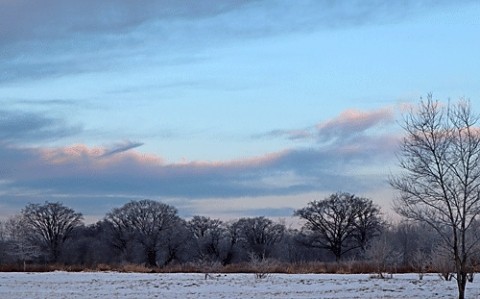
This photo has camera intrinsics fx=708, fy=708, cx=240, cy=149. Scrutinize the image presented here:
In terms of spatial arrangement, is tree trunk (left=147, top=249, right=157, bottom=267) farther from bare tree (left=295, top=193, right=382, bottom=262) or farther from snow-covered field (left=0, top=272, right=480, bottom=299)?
snow-covered field (left=0, top=272, right=480, bottom=299)

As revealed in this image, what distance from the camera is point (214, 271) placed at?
161 feet

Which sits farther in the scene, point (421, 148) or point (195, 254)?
point (195, 254)

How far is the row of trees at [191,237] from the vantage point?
327 feet

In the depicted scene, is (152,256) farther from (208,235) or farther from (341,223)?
(341,223)

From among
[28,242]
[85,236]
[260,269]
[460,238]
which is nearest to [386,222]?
[85,236]

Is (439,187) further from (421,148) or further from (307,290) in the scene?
(307,290)

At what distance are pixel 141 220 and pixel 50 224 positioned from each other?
1655 cm

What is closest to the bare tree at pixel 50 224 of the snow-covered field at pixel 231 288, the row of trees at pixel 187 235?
the row of trees at pixel 187 235

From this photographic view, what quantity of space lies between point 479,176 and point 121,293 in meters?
16.7

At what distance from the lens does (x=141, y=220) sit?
111 m

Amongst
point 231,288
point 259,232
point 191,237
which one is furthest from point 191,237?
point 231,288

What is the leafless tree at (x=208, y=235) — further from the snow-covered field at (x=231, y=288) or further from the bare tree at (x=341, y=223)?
the snow-covered field at (x=231, y=288)

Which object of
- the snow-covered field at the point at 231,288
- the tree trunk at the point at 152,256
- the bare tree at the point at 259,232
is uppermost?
the bare tree at the point at 259,232

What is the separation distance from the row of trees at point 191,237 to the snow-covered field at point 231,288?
188 ft
